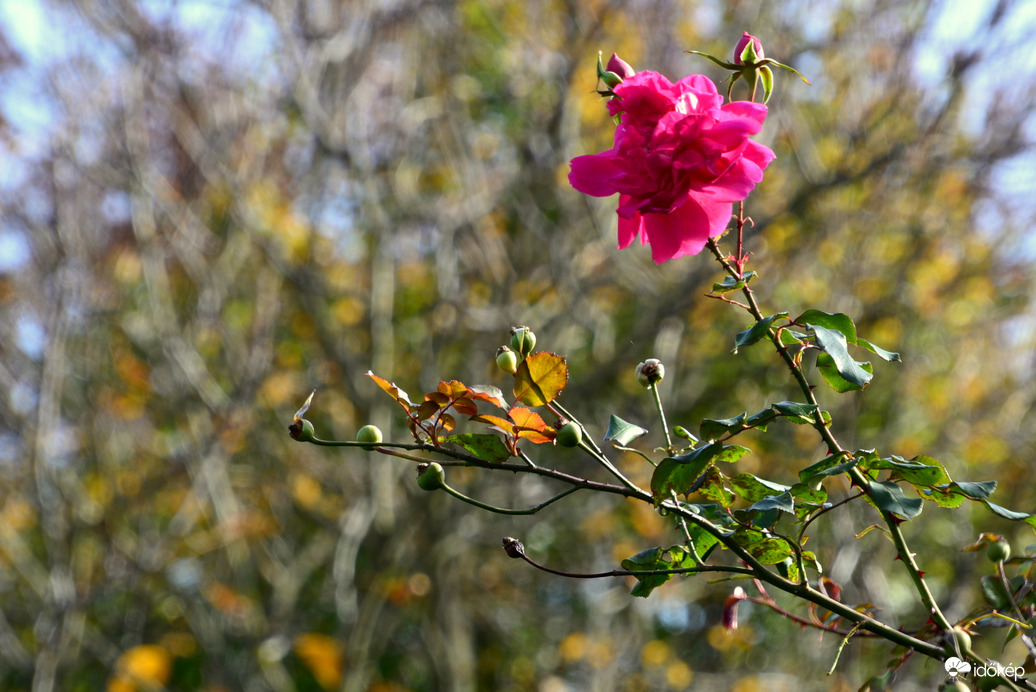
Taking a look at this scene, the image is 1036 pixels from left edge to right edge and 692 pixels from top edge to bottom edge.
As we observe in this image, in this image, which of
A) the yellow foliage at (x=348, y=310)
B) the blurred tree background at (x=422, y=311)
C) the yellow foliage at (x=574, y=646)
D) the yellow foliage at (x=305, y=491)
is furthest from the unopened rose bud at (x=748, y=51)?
the yellow foliage at (x=305, y=491)

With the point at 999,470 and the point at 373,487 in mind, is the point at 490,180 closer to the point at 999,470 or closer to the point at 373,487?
the point at 373,487

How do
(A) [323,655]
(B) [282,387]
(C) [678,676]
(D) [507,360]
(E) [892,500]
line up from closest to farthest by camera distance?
(E) [892,500]
(D) [507,360]
(A) [323,655]
(C) [678,676]
(B) [282,387]

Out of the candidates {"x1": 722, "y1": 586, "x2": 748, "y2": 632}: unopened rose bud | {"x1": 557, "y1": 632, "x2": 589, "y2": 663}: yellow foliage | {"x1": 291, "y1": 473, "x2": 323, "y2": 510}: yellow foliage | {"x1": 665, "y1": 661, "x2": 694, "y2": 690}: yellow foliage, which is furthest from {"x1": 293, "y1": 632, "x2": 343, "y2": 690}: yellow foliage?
{"x1": 722, "y1": 586, "x2": 748, "y2": 632}: unopened rose bud

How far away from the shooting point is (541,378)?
26.0 inches

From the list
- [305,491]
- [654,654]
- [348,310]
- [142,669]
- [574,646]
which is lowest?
[142,669]

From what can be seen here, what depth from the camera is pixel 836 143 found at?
12.4 ft

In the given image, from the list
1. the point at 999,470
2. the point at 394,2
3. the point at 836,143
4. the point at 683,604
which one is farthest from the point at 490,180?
the point at 999,470

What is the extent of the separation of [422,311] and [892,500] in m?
4.05

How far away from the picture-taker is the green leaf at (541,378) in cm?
66

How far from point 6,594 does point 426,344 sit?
2.98 metres

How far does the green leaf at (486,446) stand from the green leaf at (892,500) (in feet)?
0.86

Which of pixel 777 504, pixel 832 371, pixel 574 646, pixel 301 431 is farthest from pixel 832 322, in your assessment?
pixel 574 646

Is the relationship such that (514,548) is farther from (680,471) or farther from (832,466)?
(832,466)

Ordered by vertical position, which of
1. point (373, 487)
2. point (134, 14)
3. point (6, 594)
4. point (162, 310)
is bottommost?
point (6, 594)
